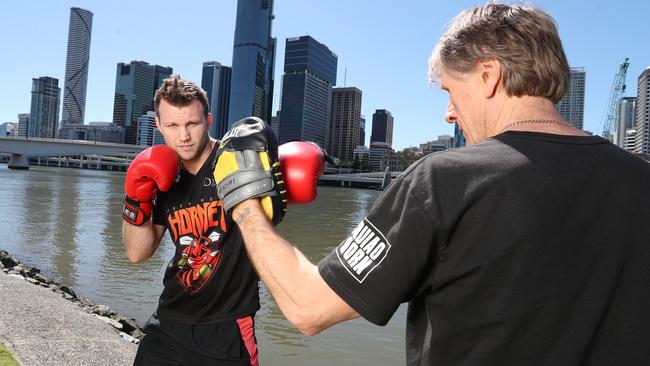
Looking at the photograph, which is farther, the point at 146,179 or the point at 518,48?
the point at 146,179

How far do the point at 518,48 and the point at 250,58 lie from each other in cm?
16325

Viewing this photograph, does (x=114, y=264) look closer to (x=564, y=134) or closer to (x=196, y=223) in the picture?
(x=196, y=223)

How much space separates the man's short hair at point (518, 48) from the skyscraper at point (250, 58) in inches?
6117

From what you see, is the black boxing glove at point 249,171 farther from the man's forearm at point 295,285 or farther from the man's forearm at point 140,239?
the man's forearm at point 140,239

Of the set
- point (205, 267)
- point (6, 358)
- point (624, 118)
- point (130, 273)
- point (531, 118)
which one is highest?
point (624, 118)

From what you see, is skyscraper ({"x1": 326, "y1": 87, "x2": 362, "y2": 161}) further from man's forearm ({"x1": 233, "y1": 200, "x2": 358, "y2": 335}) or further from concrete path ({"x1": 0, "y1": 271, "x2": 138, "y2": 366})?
man's forearm ({"x1": 233, "y1": 200, "x2": 358, "y2": 335})

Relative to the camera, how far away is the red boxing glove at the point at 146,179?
2750 millimetres

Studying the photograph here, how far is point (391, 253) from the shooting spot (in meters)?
1.11

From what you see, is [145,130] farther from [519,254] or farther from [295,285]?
[519,254]

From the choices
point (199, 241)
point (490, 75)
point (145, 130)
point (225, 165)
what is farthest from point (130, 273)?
point (145, 130)

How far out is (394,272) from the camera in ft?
3.65

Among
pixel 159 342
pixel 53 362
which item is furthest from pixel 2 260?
pixel 159 342

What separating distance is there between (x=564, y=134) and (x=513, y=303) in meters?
0.43

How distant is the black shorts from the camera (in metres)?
2.51
